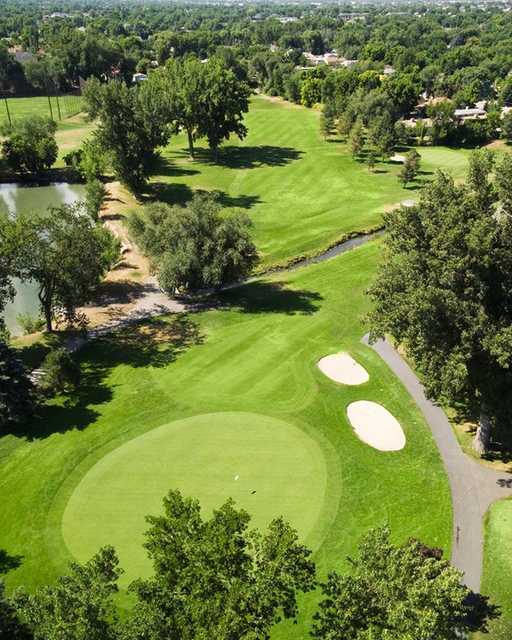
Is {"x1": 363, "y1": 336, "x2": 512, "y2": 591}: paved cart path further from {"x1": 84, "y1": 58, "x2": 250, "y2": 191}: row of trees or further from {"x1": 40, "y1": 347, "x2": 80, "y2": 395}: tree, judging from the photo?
{"x1": 84, "y1": 58, "x2": 250, "y2": 191}: row of trees

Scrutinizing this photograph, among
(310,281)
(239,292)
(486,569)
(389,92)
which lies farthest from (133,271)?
(389,92)

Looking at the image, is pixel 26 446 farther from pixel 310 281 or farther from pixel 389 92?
pixel 389 92

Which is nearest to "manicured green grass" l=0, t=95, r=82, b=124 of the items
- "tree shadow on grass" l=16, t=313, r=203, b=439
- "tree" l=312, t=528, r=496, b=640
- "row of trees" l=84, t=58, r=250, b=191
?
"row of trees" l=84, t=58, r=250, b=191

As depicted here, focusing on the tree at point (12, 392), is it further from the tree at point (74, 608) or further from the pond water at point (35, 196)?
the pond water at point (35, 196)

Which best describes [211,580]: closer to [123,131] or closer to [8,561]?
[8,561]

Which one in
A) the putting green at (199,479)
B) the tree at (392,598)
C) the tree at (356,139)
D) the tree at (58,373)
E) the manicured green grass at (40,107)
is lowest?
the putting green at (199,479)

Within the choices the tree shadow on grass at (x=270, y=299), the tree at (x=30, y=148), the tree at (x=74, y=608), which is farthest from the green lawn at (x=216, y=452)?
the tree at (x=30, y=148)

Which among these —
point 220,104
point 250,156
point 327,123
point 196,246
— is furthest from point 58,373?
point 327,123
